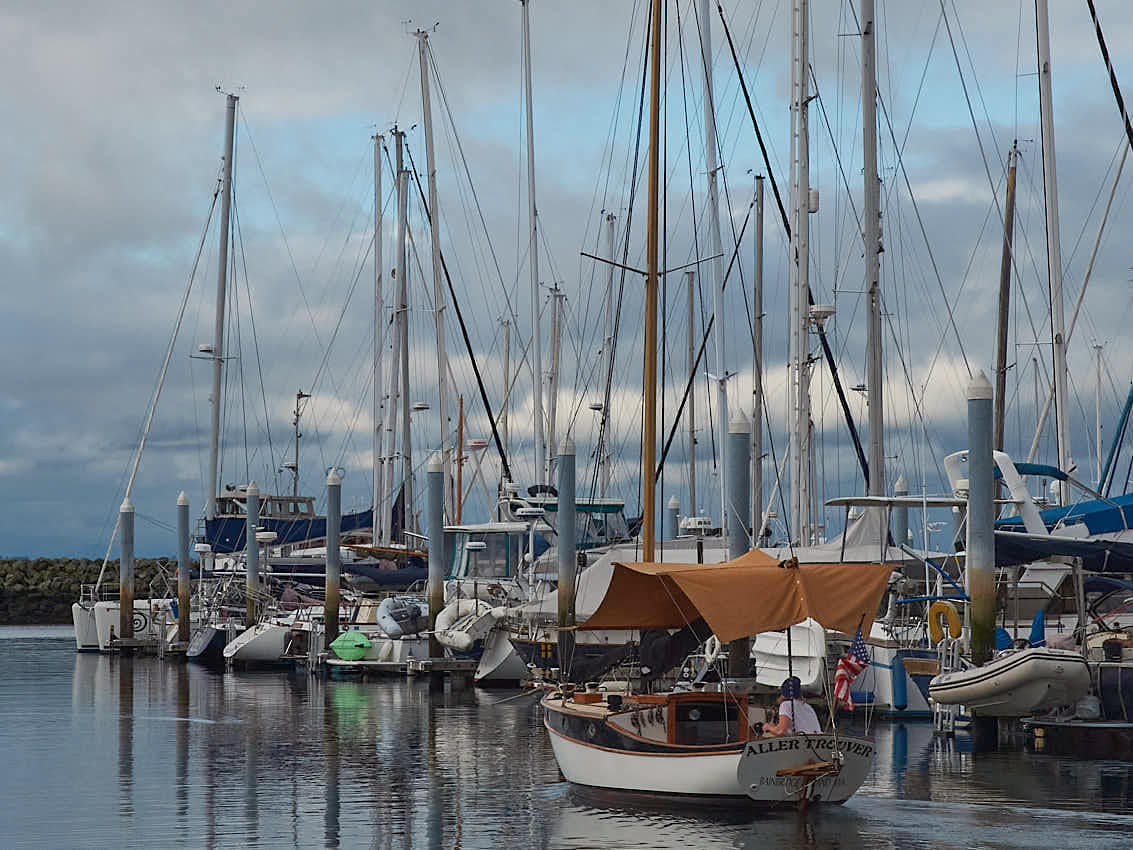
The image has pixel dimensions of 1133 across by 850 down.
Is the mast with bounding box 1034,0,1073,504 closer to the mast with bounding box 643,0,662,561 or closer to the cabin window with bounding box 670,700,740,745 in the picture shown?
the mast with bounding box 643,0,662,561

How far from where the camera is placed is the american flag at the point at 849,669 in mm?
27234

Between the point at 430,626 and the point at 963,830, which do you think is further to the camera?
the point at 430,626

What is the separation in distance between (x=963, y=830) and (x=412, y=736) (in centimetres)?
1282

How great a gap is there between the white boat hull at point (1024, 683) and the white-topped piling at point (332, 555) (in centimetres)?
2442

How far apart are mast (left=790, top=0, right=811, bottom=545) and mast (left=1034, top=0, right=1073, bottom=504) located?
5.20 m

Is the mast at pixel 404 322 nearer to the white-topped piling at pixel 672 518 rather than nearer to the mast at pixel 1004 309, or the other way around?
the white-topped piling at pixel 672 518

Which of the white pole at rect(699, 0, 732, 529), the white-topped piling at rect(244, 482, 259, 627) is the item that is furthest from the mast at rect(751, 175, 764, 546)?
the white-topped piling at rect(244, 482, 259, 627)

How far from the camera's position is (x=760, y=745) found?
57.4 feet

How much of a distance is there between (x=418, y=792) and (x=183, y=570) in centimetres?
3240

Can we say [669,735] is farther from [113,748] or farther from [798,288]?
[798,288]

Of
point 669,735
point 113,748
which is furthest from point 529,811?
point 113,748

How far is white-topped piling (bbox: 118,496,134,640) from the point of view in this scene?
5094cm

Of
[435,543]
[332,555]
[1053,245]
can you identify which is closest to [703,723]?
[1053,245]

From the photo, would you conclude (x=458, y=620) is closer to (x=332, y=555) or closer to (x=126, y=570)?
(x=332, y=555)
